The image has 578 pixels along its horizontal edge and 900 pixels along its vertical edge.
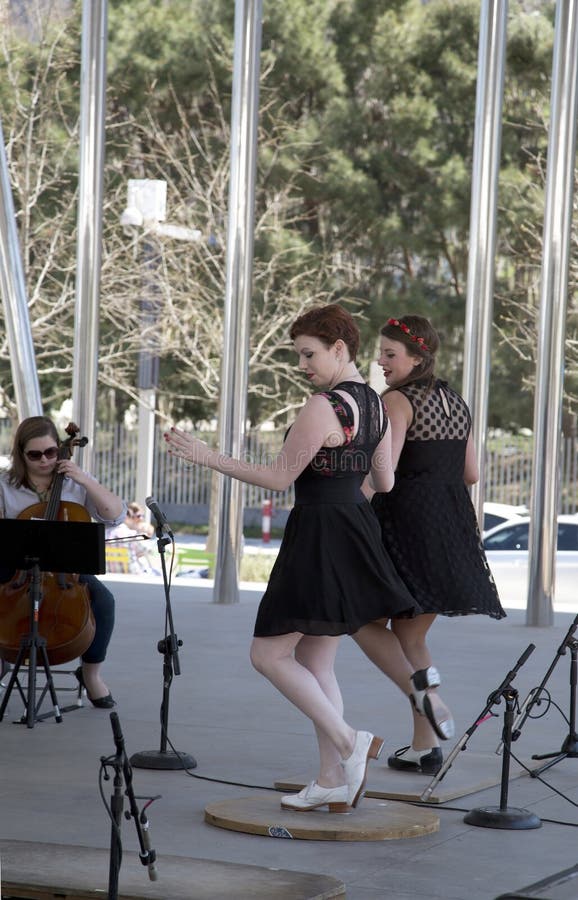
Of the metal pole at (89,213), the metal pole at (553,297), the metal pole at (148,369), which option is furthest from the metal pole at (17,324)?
the metal pole at (148,369)

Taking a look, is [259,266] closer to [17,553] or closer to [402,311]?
[402,311]

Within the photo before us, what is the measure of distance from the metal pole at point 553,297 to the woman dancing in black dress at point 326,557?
547 centimetres

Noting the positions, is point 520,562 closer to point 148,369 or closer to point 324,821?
point 148,369

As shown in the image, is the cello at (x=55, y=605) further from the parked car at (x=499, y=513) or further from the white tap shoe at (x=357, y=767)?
the parked car at (x=499, y=513)

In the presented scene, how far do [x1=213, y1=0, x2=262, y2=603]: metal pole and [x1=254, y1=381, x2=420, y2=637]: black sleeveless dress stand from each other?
582 centimetres

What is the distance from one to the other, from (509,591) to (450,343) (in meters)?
7.04

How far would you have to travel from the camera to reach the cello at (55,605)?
18.3 feet

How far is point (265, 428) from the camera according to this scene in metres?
19.6

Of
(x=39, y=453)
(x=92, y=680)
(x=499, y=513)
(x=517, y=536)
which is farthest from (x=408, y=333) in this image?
(x=499, y=513)

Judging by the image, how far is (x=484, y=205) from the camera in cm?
991

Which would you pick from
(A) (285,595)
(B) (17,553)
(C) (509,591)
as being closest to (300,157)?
(C) (509,591)

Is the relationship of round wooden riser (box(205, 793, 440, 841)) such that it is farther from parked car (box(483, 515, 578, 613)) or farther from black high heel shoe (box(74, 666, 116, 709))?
parked car (box(483, 515, 578, 613))

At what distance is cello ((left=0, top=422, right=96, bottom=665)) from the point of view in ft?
18.3

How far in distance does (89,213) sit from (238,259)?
3.40 feet
